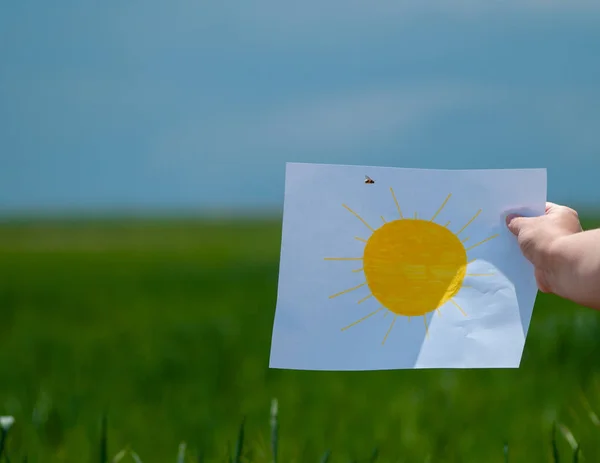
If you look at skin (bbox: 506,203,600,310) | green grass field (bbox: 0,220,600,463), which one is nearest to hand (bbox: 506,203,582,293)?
skin (bbox: 506,203,600,310)

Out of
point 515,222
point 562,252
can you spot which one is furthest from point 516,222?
point 562,252

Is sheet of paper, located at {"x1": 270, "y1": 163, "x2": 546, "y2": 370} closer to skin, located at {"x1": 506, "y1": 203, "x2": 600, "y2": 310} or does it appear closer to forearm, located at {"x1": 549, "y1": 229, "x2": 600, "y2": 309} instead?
skin, located at {"x1": 506, "y1": 203, "x2": 600, "y2": 310}

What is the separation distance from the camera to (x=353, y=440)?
101 inches

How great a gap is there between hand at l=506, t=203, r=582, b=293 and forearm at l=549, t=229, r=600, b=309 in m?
0.01

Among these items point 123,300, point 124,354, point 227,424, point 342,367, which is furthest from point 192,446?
point 123,300

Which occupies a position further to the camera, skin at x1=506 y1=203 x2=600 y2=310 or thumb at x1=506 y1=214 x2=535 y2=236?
thumb at x1=506 y1=214 x2=535 y2=236

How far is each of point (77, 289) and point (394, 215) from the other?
883 centimetres

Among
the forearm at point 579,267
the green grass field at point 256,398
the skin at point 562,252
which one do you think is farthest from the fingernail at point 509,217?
the green grass field at point 256,398

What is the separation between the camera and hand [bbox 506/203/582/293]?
1.42 metres

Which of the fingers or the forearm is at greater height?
the fingers

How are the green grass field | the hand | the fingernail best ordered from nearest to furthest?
1. the hand
2. the fingernail
3. the green grass field

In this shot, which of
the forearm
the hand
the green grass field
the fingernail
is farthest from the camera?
the green grass field

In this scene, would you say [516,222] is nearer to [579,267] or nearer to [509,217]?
[509,217]

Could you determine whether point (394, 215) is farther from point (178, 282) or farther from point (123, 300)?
point (178, 282)
